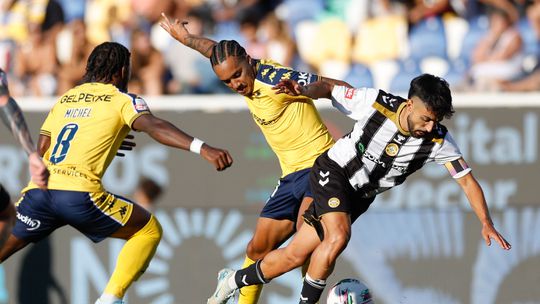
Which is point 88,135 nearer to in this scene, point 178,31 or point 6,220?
point 6,220

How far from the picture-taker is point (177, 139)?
7.32 meters

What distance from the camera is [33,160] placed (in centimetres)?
652

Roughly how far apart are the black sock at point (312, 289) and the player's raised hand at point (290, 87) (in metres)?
1.38

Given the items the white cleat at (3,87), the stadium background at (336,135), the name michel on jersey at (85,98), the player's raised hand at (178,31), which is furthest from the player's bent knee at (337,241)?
the stadium background at (336,135)

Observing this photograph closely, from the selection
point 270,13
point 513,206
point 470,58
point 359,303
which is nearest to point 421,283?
point 513,206

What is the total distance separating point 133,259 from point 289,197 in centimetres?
132

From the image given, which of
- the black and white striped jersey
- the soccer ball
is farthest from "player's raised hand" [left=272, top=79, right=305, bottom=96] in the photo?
the soccer ball

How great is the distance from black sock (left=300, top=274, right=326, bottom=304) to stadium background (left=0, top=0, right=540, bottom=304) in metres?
2.64

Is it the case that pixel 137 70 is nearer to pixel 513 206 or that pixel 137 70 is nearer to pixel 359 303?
pixel 513 206

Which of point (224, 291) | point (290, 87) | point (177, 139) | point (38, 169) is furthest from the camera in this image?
point (224, 291)

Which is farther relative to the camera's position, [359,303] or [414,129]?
[359,303]

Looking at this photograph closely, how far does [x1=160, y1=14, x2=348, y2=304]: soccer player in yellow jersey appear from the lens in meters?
7.97

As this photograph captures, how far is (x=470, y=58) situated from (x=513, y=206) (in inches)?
104

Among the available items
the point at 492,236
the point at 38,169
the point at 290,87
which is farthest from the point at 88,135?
the point at 492,236
